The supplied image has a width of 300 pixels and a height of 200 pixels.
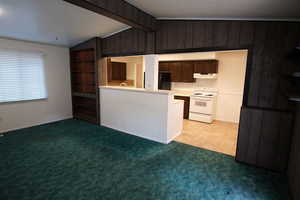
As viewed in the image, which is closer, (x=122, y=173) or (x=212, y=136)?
(x=122, y=173)

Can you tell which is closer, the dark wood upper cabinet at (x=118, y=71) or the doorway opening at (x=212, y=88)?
the doorway opening at (x=212, y=88)

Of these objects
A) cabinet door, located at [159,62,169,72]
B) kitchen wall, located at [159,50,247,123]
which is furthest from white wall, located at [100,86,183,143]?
cabinet door, located at [159,62,169,72]

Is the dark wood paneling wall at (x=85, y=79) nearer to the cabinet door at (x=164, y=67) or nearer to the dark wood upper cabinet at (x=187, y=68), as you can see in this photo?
the cabinet door at (x=164, y=67)

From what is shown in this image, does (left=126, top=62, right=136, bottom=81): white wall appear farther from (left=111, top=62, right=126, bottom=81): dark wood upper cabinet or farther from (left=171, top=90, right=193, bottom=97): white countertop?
(left=171, top=90, right=193, bottom=97): white countertop

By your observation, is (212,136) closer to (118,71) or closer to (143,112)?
(143,112)

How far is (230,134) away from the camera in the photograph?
4184 mm

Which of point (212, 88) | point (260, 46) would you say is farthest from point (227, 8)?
point (212, 88)

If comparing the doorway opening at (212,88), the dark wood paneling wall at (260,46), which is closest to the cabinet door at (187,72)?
the doorway opening at (212,88)

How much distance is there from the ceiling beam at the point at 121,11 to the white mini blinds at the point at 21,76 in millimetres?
3223

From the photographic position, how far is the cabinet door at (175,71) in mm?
5859

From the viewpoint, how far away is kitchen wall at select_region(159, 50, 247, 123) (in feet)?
16.4

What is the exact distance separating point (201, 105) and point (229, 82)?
3.93 ft

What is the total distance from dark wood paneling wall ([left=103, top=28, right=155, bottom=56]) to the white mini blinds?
6.53ft

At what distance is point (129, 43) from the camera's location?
4012 mm
